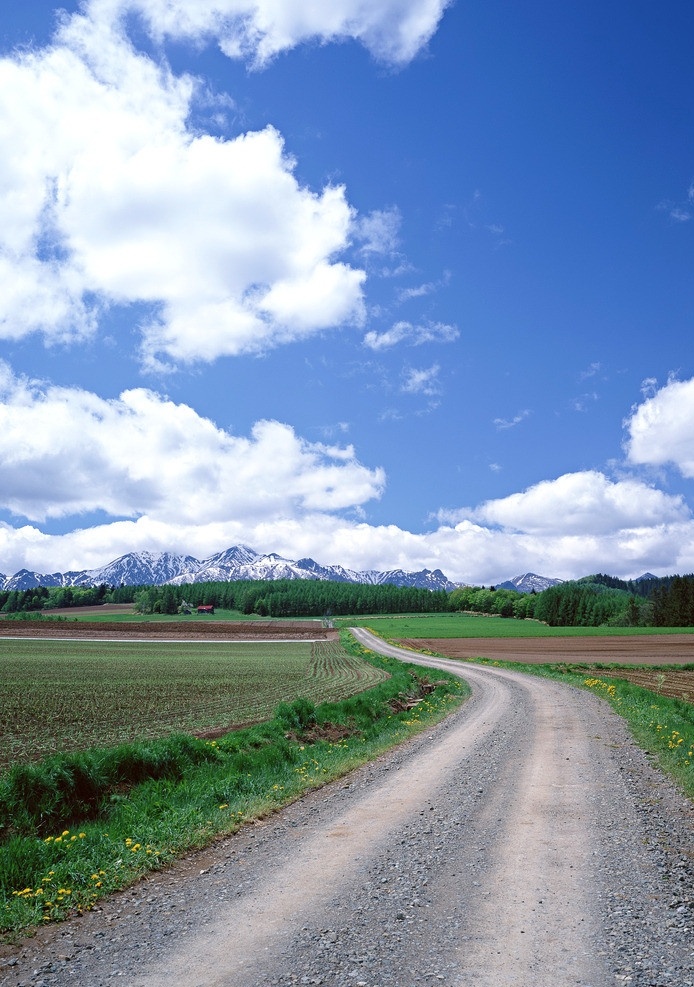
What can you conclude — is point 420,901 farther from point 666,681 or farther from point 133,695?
point 666,681

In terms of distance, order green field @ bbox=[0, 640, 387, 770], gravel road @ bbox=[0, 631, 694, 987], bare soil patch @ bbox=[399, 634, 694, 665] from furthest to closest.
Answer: bare soil patch @ bbox=[399, 634, 694, 665] → green field @ bbox=[0, 640, 387, 770] → gravel road @ bbox=[0, 631, 694, 987]

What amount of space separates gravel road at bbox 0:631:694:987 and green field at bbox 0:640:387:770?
10777 mm

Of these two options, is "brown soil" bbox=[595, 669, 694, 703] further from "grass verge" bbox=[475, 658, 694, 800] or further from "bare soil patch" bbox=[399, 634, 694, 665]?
"bare soil patch" bbox=[399, 634, 694, 665]

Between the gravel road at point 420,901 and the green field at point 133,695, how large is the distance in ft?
35.4

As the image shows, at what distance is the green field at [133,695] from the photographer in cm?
2139

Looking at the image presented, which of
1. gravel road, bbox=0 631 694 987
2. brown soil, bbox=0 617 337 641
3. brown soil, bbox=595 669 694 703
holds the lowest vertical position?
brown soil, bbox=0 617 337 641

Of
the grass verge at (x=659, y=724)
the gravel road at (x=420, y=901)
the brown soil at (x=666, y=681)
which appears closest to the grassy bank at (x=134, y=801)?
the gravel road at (x=420, y=901)

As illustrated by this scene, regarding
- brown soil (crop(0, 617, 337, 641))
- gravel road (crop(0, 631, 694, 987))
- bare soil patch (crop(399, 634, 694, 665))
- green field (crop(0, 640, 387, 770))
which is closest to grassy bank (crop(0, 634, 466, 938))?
gravel road (crop(0, 631, 694, 987))

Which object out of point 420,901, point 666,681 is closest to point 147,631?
point 666,681

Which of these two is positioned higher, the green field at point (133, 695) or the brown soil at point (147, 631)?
the green field at point (133, 695)

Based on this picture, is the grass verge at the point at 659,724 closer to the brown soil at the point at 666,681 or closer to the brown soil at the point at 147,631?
the brown soil at the point at 666,681

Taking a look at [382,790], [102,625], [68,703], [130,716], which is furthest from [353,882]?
[102,625]

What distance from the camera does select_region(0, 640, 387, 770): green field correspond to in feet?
70.2

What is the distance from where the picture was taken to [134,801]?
45.4 ft
